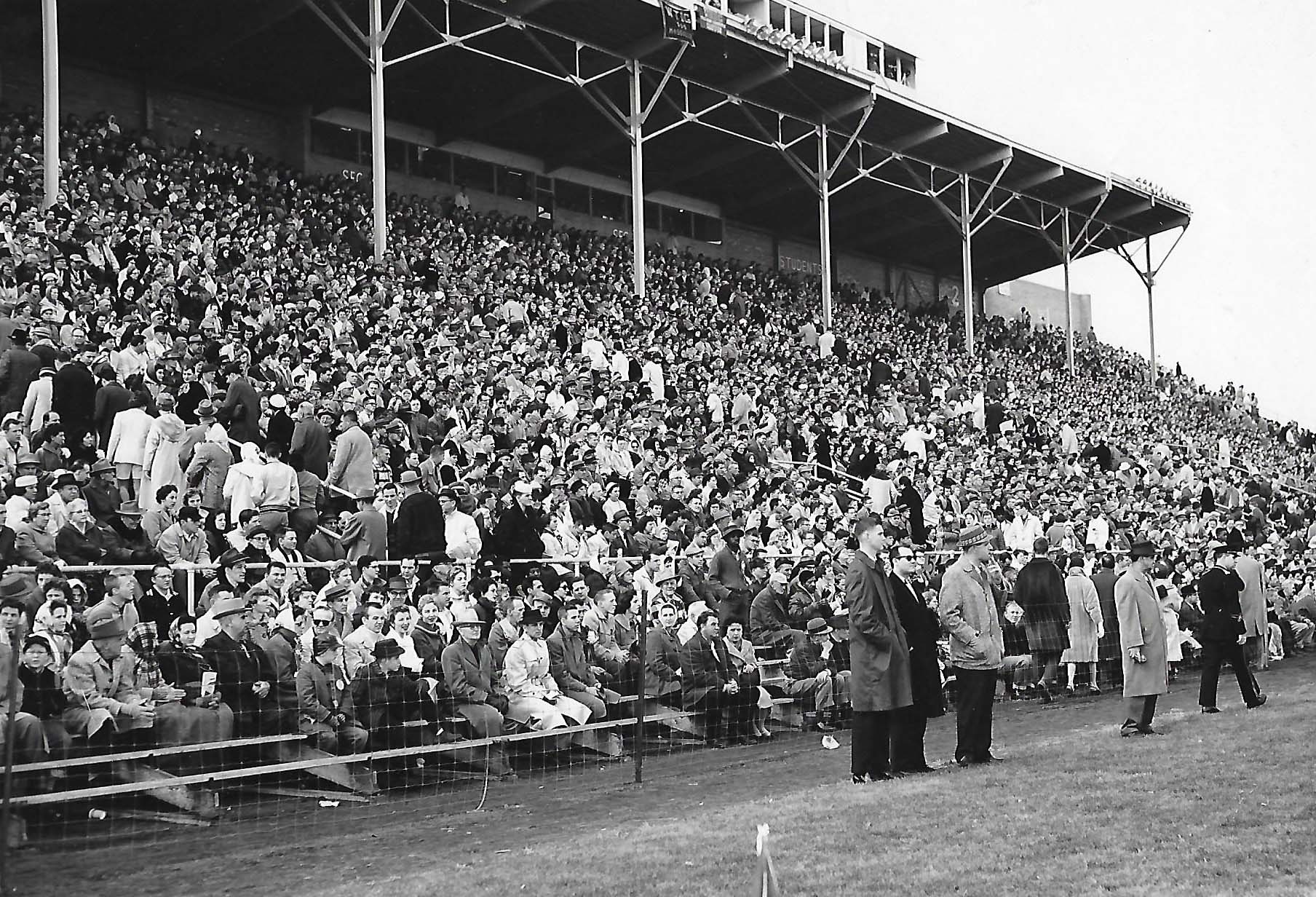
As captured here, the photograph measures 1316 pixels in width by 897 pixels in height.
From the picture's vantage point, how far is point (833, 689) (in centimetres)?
1348

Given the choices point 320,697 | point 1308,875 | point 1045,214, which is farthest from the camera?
point 1045,214

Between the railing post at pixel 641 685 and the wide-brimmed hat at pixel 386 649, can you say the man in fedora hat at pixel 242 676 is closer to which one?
the wide-brimmed hat at pixel 386 649

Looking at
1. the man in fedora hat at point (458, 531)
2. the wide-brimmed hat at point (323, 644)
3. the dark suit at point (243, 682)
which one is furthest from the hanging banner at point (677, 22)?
the dark suit at point (243, 682)

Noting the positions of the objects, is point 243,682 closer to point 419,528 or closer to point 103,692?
point 103,692

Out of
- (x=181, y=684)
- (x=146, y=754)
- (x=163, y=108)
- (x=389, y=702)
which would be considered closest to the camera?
(x=146, y=754)

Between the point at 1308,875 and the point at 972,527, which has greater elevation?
the point at 972,527

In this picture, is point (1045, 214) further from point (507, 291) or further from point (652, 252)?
point (507, 291)

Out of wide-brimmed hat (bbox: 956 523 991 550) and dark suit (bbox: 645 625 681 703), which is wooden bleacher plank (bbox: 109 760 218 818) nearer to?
dark suit (bbox: 645 625 681 703)

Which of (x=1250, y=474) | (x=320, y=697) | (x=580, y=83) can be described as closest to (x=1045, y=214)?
(x=1250, y=474)

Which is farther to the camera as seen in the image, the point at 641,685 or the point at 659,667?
the point at 659,667

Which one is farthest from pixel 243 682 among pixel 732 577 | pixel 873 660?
pixel 732 577

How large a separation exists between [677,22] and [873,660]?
63.0ft

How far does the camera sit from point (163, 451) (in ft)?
41.0

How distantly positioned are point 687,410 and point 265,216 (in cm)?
708
